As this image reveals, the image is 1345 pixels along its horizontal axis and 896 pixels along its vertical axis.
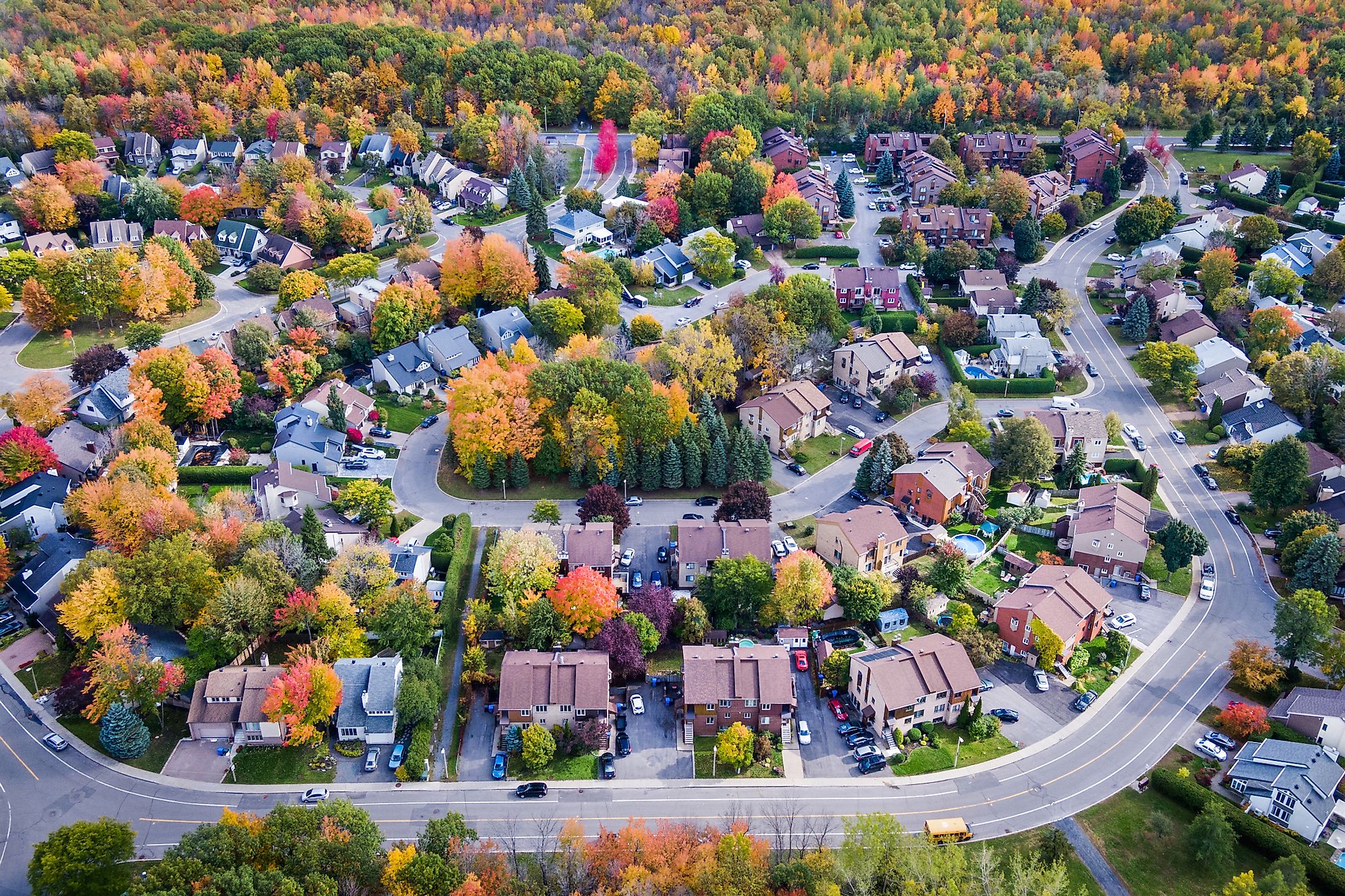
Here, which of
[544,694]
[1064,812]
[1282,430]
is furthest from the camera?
[1282,430]

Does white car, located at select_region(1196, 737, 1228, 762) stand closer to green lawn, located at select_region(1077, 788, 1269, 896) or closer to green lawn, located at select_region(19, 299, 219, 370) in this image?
green lawn, located at select_region(1077, 788, 1269, 896)

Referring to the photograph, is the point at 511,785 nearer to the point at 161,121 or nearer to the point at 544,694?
the point at 544,694

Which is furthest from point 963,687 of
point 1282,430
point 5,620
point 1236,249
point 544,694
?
point 1236,249

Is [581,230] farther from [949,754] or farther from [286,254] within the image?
[949,754]

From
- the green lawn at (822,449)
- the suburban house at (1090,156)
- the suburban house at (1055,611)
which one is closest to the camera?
the suburban house at (1055,611)

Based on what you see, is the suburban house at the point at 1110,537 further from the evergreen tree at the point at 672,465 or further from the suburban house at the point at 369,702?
the suburban house at the point at 369,702

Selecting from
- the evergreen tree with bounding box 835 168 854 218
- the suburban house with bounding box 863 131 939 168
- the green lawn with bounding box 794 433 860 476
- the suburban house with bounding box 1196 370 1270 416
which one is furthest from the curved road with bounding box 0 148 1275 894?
the suburban house with bounding box 863 131 939 168

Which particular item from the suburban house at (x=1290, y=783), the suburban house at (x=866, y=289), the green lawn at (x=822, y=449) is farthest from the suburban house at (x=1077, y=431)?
the suburban house at (x=1290, y=783)
